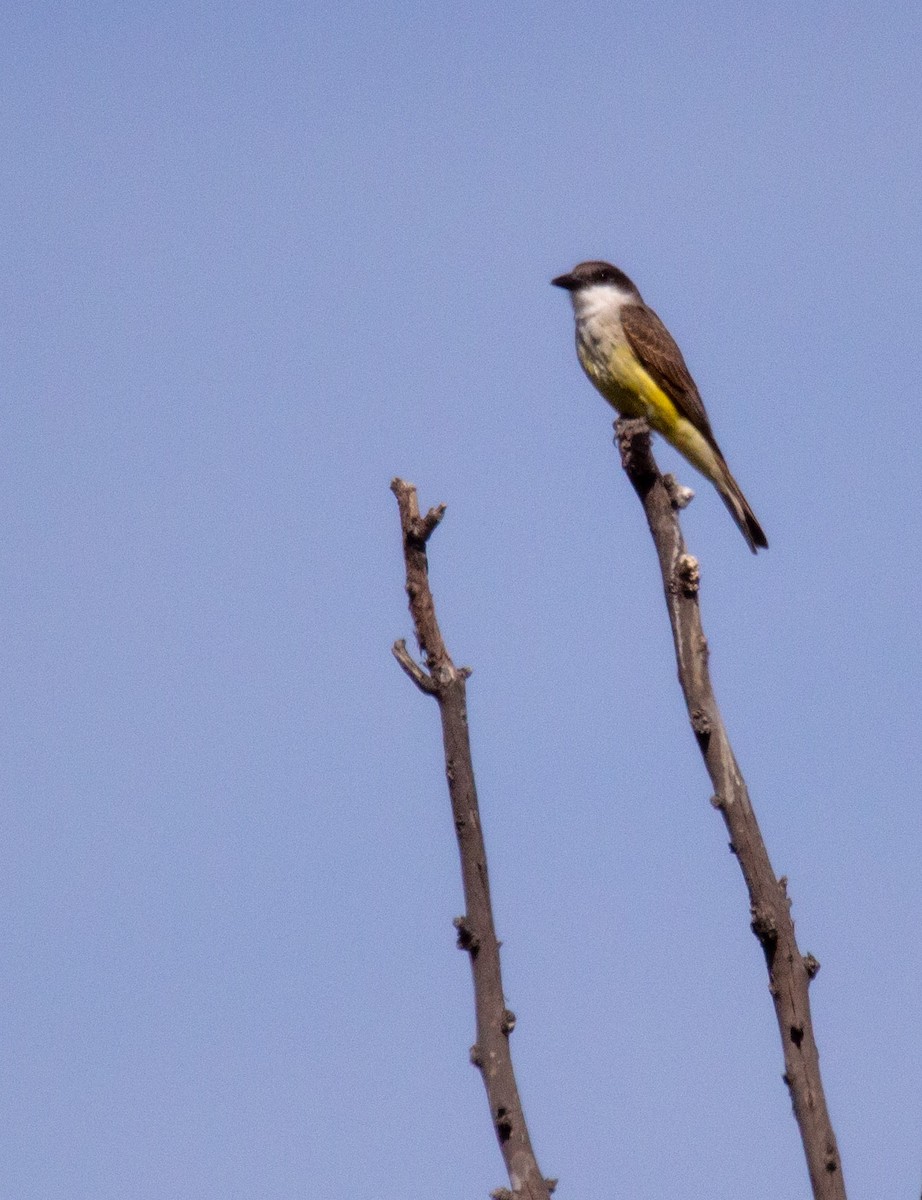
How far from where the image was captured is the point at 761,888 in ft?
19.0

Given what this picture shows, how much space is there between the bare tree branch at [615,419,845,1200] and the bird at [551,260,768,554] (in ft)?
19.7

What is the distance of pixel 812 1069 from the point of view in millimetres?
5480

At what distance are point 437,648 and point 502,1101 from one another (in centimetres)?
163

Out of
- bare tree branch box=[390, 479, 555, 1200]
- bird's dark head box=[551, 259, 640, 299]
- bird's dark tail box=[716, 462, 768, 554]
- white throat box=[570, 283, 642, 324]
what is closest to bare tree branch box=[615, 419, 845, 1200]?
bare tree branch box=[390, 479, 555, 1200]

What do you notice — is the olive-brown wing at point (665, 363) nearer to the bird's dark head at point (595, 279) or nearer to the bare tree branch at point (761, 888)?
the bird's dark head at point (595, 279)

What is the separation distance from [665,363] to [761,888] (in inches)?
317

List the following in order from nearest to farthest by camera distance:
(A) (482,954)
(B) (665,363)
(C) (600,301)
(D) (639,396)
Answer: (A) (482,954) → (D) (639,396) → (B) (665,363) → (C) (600,301)

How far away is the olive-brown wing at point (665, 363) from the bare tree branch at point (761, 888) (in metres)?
6.12

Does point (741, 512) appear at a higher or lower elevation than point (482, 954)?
higher

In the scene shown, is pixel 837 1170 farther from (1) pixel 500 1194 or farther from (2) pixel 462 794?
(2) pixel 462 794

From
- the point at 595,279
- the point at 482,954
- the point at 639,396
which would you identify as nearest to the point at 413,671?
the point at 482,954

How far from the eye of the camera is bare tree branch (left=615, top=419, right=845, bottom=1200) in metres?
5.34

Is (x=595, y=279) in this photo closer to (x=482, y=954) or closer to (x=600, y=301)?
(x=600, y=301)

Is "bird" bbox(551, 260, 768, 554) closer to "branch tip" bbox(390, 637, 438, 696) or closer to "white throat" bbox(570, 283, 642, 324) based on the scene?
"white throat" bbox(570, 283, 642, 324)
